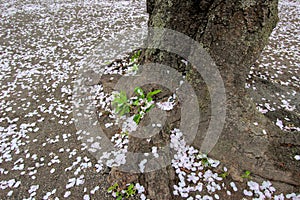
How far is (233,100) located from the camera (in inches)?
75.8

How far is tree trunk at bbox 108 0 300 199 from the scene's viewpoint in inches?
69.3

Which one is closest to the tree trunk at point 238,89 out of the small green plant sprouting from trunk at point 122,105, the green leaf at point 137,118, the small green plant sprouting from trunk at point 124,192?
the small green plant sprouting from trunk at point 124,192

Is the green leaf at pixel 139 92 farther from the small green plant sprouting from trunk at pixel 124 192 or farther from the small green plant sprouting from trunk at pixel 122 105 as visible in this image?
the small green plant sprouting from trunk at pixel 124 192

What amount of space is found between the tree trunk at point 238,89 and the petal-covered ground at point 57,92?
0.17m

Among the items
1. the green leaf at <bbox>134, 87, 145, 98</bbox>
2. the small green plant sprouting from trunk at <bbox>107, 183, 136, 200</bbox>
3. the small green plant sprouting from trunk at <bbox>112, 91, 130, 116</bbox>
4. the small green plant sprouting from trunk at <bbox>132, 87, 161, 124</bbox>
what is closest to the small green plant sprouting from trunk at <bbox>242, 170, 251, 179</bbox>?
the small green plant sprouting from trunk at <bbox>107, 183, 136, 200</bbox>

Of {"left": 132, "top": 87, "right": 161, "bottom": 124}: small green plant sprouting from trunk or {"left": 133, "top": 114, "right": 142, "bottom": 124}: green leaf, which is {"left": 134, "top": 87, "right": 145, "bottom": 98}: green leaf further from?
{"left": 133, "top": 114, "right": 142, "bottom": 124}: green leaf

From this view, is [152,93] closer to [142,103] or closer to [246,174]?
[142,103]

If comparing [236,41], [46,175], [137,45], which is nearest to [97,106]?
[46,175]

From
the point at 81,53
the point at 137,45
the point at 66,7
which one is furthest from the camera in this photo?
the point at 66,7

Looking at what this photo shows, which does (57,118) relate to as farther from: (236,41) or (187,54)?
(236,41)

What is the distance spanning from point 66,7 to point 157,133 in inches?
280

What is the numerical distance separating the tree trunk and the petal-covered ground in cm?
17

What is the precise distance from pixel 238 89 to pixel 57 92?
2806mm

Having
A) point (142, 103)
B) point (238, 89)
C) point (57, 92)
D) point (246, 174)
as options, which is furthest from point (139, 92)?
point (57, 92)
